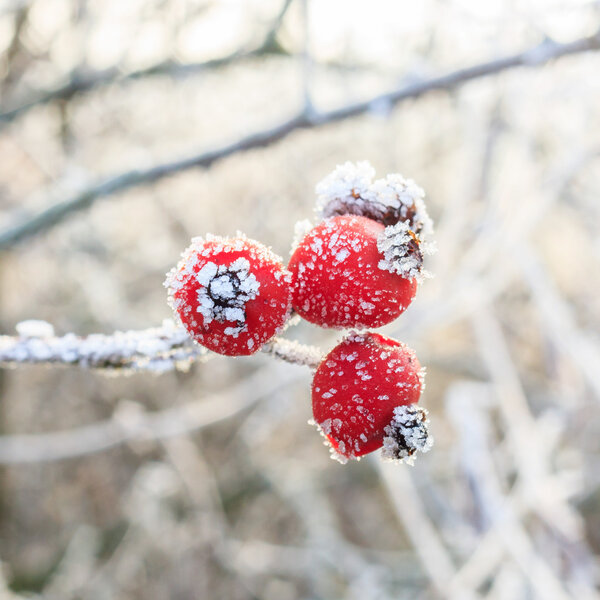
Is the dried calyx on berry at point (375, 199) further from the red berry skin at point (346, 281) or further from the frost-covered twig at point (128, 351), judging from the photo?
the frost-covered twig at point (128, 351)

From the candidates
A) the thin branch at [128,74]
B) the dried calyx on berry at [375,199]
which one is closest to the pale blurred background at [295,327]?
the thin branch at [128,74]

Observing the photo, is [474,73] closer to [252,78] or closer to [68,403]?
[252,78]

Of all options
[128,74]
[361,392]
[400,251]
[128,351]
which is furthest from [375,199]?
[128,74]

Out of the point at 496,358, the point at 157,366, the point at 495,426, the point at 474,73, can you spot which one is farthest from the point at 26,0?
the point at 495,426

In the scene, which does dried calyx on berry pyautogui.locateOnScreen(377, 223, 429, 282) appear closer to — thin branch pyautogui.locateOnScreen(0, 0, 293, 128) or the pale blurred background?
the pale blurred background

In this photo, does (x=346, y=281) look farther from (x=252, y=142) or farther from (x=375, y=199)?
(x=252, y=142)

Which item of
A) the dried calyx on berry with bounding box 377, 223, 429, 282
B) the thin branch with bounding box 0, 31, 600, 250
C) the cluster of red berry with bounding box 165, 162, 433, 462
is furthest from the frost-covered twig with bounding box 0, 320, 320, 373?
the thin branch with bounding box 0, 31, 600, 250
